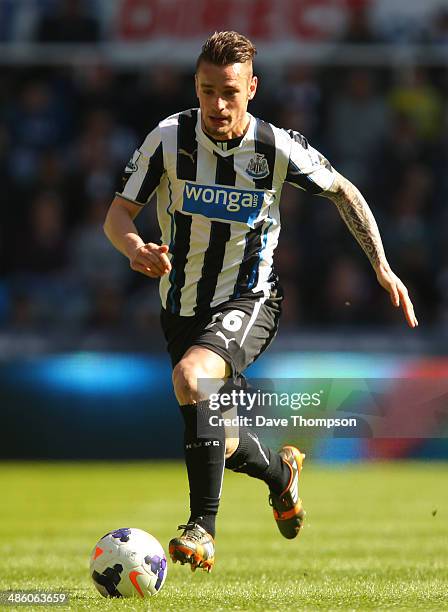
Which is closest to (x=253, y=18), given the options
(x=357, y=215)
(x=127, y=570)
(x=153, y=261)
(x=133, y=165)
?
(x=357, y=215)

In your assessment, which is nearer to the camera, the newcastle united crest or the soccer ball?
the soccer ball

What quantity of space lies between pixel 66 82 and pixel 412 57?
12.8 feet

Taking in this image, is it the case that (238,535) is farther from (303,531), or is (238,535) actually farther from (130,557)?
(130,557)

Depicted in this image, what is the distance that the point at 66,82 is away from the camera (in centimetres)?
1365

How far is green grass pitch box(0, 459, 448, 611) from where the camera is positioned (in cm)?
471

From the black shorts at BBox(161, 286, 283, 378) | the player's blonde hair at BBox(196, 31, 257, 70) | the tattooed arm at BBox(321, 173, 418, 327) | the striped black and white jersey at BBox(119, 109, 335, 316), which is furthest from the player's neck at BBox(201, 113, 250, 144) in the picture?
the black shorts at BBox(161, 286, 283, 378)

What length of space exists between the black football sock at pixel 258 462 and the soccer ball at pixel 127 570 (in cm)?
82

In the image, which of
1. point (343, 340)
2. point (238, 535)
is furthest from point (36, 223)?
point (238, 535)

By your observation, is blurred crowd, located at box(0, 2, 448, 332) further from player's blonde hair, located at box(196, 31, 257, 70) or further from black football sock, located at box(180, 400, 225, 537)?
black football sock, located at box(180, 400, 225, 537)

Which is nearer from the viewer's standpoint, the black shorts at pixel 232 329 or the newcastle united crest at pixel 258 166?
the black shorts at pixel 232 329

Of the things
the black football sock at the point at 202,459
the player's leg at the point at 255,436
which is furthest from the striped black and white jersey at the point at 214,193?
the black football sock at the point at 202,459

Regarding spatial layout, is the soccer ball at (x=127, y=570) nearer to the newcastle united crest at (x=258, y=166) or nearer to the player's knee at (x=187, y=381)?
the player's knee at (x=187, y=381)

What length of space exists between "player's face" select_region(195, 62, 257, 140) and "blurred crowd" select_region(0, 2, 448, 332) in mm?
6907

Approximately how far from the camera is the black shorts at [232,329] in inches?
202
